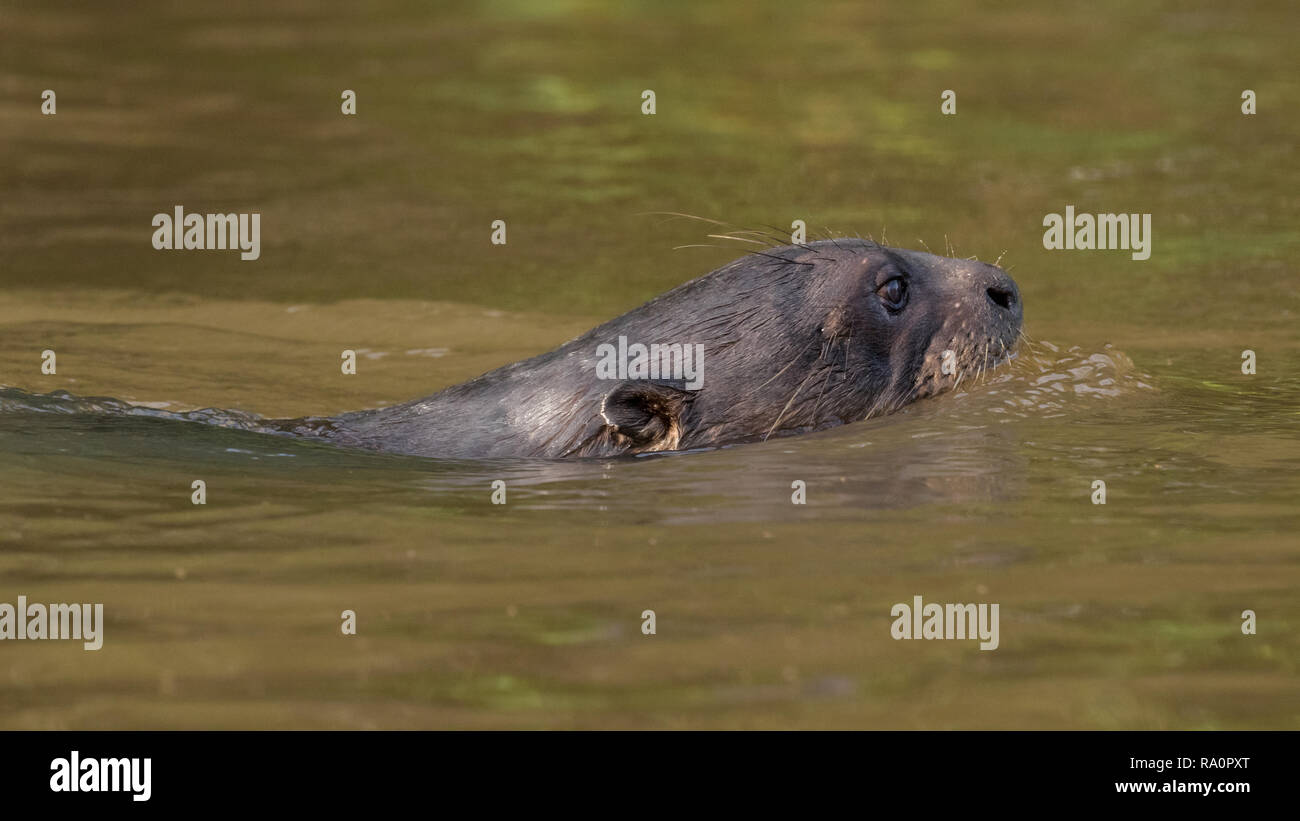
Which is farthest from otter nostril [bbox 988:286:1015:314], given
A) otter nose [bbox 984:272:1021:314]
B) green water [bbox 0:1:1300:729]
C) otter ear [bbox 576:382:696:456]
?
otter ear [bbox 576:382:696:456]

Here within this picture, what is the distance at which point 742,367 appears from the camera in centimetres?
877

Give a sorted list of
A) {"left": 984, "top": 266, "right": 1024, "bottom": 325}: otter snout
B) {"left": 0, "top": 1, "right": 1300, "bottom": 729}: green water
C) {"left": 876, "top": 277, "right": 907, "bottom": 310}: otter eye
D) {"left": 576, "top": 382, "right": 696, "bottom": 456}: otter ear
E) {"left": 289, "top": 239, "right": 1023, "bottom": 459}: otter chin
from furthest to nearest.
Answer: {"left": 984, "top": 266, "right": 1024, "bottom": 325}: otter snout → {"left": 876, "top": 277, "right": 907, "bottom": 310}: otter eye → {"left": 289, "top": 239, "right": 1023, "bottom": 459}: otter chin → {"left": 576, "top": 382, "right": 696, "bottom": 456}: otter ear → {"left": 0, "top": 1, "right": 1300, "bottom": 729}: green water

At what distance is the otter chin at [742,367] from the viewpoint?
8.64 meters

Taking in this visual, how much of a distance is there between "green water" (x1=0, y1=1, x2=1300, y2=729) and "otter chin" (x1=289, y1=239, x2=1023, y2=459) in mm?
249

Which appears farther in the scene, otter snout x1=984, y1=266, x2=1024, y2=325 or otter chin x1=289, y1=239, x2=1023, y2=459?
otter snout x1=984, y1=266, x2=1024, y2=325

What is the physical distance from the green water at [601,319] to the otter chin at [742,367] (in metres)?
0.25

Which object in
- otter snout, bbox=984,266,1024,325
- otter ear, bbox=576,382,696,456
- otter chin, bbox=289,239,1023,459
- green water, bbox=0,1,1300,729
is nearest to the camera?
green water, bbox=0,1,1300,729

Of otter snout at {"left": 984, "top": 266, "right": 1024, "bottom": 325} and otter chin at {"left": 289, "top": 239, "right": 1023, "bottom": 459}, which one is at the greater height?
otter snout at {"left": 984, "top": 266, "right": 1024, "bottom": 325}

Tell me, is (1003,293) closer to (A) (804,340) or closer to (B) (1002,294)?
(B) (1002,294)

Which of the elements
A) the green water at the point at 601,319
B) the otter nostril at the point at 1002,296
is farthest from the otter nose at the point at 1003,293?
the green water at the point at 601,319

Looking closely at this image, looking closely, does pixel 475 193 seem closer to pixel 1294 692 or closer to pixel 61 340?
pixel 61 340

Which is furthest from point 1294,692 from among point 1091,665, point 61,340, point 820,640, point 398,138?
point 398,138

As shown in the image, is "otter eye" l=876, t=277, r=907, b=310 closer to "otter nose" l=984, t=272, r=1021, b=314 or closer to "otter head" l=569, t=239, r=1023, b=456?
"otter head" l=569, t=239, r=1023, b=456

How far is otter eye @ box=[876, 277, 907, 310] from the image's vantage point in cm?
902
